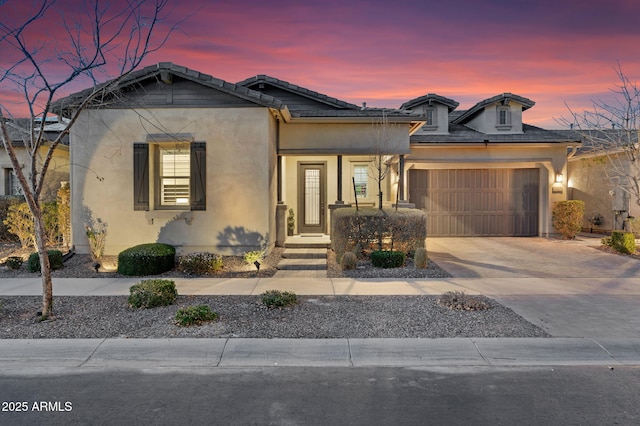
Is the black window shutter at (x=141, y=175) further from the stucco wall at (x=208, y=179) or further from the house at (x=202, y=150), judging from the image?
the stucco wall at (x=208, y=179)

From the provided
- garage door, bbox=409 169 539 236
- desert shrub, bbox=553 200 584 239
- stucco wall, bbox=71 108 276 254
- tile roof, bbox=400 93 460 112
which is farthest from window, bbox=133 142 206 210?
desert shrub, bbox=553 200 584 239

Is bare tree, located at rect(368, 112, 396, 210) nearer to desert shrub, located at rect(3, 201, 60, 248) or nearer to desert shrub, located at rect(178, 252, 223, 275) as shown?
desert shrub, located at rect(178, 252, 223, 275)

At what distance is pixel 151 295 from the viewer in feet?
21.8

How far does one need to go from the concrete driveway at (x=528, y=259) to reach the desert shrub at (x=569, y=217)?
0.42 metres

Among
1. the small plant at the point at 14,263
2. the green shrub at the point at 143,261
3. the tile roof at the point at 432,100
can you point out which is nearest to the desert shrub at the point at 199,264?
the green shrub at the point at 143,261

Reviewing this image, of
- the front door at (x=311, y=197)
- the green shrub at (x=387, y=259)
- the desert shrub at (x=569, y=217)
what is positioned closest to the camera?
the green shrub at (x=387, y=259)

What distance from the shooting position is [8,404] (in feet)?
12.4

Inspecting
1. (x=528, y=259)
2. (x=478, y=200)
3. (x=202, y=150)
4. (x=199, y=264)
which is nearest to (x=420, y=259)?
(x=528, y=259)

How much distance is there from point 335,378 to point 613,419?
2.48 metres

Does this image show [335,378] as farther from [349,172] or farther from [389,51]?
[389,51]

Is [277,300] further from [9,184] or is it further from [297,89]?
[9,184]

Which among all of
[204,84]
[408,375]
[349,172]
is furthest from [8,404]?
[349,172]

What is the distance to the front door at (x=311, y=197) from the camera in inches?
555

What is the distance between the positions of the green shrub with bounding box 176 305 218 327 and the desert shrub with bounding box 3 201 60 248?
7226mm
